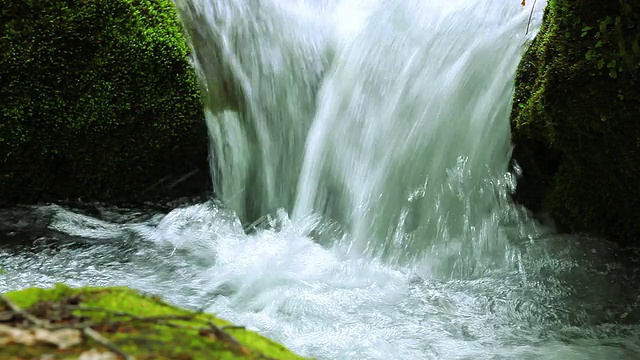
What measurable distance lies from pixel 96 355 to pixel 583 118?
3385 millimetres

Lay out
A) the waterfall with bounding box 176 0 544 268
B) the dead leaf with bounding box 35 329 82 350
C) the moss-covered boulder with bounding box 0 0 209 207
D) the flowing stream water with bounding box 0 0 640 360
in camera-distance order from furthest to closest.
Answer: the moss-covered boulder with bounding box 0 0 209 207
the waterfall with bounding box 176 0 544 268
the flowing stream water with bounding box 0 0 640 360
the dead leaf with bounding box 35 329 82 350

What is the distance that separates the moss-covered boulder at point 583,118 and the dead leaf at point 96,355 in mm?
3259

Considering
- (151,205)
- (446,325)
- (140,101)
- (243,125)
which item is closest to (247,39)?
(243,125)

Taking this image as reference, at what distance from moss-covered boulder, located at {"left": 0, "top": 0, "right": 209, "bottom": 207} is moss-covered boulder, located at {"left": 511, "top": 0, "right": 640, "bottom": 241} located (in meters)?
2.66

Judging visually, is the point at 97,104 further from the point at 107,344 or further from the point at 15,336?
the point at 107,344

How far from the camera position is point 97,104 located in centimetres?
476

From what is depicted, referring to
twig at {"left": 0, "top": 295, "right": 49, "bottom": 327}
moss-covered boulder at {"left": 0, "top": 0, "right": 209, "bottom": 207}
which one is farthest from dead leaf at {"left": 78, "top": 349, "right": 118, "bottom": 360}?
moss-covered boulder at {"left": 0, "top": 0, "right": 209, "bottom": 207}

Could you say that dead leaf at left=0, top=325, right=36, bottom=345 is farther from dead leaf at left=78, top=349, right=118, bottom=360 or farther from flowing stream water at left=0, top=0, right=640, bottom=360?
flowing stream water at left=0, top=0, right=640, bottom=360

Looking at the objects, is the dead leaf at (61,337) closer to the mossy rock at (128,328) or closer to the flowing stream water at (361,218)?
the mossy rock at (128,328)

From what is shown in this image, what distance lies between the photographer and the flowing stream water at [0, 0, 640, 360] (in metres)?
3.48

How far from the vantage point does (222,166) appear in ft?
Result: 16.6

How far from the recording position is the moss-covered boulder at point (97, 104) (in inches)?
182

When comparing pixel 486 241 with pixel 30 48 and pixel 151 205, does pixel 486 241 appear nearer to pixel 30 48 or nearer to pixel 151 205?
pixel 151 205

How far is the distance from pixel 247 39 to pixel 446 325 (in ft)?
10.6
